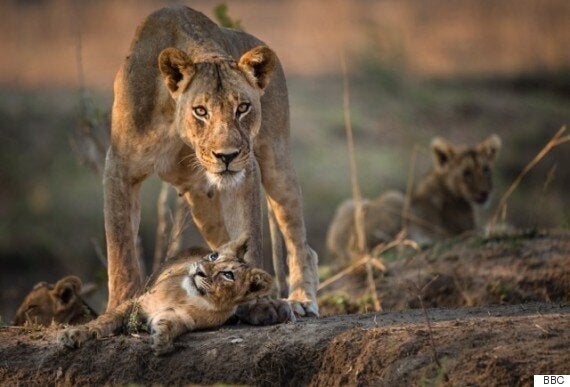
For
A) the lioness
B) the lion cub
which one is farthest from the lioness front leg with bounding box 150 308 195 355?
the lioness

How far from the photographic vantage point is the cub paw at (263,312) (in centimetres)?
621

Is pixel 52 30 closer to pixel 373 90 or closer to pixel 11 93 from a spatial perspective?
pixel 11 93

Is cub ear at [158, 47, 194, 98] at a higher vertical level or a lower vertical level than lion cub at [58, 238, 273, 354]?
higher

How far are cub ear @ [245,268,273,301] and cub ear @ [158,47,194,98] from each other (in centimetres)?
113

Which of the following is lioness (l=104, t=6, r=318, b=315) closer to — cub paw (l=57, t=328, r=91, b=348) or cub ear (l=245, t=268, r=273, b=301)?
cub ear (l=245, t=268, r=273, b=301)

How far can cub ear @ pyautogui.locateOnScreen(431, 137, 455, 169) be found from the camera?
11.8 metres

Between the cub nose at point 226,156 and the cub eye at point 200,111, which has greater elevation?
the cub eye at point 200,111

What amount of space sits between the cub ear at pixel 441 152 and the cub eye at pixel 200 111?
5783mm

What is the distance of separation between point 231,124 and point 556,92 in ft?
46.8

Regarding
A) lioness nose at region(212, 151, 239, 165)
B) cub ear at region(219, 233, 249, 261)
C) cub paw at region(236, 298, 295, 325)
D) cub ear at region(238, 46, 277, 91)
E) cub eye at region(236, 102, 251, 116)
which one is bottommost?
cub paw at region(236, 298, 295, 325)

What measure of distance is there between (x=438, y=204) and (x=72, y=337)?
6.62 m

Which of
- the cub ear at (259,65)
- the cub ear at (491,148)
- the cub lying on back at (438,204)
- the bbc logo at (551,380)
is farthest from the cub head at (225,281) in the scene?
the cub ear at (491,148)

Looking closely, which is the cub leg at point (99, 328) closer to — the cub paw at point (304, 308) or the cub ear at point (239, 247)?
the cub ear at point (239, 247)

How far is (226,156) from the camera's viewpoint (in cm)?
614
